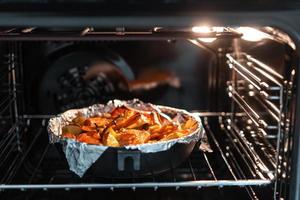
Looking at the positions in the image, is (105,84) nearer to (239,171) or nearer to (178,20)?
(239,171)

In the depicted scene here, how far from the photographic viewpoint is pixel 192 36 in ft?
2.83

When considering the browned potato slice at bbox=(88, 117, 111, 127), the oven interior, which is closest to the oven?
the oven interior

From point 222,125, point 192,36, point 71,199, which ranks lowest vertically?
point 71,199

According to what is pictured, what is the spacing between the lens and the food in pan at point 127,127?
893mm

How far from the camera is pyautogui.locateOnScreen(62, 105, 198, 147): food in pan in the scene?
893 millimetres

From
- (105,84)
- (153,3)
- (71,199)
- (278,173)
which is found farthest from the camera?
(105,84)

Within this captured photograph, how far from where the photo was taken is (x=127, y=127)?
0.96 m

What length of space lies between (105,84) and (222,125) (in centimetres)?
33

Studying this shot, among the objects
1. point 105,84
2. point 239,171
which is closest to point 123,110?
point 105,84

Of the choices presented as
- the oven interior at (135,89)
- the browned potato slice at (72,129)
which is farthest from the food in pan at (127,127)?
the oven interior at (135,89)

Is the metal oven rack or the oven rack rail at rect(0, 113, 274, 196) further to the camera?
the oven rack rail at rect(0, 113, 274, 196)

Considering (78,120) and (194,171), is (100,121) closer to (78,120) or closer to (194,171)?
(78,120)

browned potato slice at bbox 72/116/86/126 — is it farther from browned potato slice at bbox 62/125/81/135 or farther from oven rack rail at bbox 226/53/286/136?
oven rack rail at bbox 226/53/286/136

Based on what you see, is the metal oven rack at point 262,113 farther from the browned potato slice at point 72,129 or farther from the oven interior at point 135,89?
the browned potato slice at point 72,129
